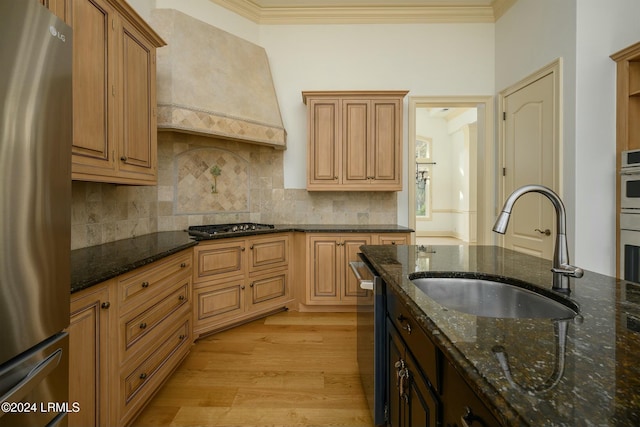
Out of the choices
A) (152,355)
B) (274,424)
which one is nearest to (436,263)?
(274,424)

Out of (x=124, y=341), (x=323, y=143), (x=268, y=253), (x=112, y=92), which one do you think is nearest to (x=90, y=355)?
(x=124, y=341)

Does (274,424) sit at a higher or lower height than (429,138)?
lower

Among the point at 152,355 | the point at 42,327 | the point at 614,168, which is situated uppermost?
the point at 614,168

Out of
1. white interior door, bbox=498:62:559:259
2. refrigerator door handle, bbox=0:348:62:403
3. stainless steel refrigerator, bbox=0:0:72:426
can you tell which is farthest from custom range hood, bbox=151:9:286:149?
white interior door, bbox=498:62:559:259

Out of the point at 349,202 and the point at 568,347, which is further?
the point at 349,202

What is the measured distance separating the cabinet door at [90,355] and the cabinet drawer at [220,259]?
1.27 metres

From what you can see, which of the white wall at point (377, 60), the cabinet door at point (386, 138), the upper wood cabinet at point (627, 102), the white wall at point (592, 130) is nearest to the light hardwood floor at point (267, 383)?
the cabinet door at point (386, 138)

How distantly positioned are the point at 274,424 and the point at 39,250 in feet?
4.86

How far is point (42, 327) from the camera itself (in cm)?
96

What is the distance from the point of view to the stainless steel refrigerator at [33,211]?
32.5 inches

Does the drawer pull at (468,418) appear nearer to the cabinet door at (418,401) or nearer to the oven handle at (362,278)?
the cabinet door at (418,401)

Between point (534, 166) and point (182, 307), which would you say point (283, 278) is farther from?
point (534, 166)

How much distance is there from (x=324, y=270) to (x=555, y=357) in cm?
294

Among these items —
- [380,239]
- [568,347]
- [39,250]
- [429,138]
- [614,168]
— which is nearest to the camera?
[568,347]
